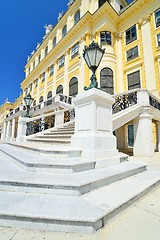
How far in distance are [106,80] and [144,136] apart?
9518 mm

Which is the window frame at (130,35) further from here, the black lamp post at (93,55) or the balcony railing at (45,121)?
the black lamp post at (93,55)

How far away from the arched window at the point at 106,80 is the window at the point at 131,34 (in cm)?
417

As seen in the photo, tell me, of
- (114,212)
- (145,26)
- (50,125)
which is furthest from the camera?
(145,26)

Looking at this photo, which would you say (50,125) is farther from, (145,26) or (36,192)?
(145,26)

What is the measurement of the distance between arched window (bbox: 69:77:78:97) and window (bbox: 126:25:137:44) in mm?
7499

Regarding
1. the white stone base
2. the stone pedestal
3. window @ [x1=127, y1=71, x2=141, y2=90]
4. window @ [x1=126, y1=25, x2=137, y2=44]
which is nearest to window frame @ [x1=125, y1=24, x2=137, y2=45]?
window @ [x1=126, y1=25, x2=137, y2=44]

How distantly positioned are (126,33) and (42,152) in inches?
707

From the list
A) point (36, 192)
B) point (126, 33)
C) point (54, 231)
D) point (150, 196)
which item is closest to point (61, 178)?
point (36, 192)

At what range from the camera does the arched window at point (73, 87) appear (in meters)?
17.5

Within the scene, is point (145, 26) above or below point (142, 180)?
above

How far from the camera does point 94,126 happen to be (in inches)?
155

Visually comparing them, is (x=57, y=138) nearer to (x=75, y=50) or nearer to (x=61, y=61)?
(x=75, y=50)

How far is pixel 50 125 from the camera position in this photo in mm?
10648

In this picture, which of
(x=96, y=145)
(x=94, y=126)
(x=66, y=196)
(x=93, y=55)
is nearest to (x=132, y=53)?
(x=93, y=55)
